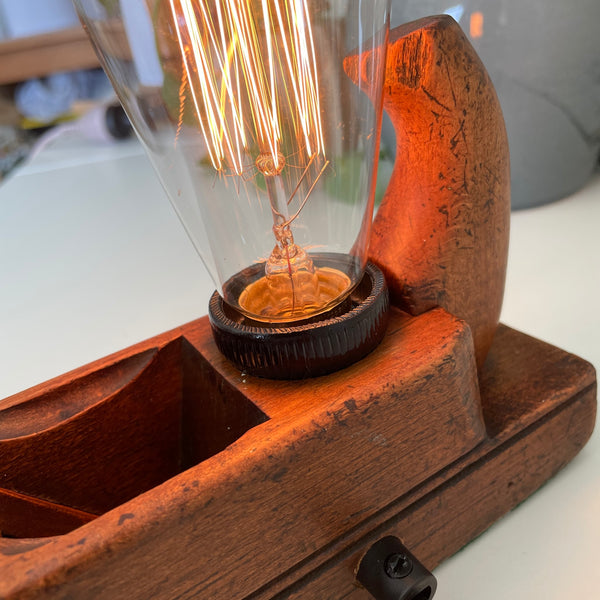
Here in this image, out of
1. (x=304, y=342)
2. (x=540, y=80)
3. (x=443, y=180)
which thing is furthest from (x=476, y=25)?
(x=304, y=342)

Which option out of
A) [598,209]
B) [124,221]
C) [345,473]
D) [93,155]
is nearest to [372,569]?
[345,473]

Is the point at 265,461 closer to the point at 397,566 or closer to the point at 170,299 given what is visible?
the point at 397,566

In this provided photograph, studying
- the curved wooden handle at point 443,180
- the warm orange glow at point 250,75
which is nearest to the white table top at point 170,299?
the curved wooden handle at point 443,180

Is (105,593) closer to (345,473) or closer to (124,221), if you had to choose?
(345,473)

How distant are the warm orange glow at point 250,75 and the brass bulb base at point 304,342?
9 cm

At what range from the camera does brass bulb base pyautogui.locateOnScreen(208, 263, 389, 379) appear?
0.33 meters

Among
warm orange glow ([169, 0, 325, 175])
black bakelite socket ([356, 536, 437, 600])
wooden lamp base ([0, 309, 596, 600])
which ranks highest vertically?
warm orange glow ([169, 0, 325, 175])

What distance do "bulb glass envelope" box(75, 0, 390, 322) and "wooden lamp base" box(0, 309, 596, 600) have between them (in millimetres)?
55

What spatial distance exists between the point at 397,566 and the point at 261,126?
0.24 meters

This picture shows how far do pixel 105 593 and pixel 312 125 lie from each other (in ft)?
0.82

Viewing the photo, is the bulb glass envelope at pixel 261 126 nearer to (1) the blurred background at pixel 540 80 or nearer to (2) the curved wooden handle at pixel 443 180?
(2) the curved wooden handle at pixel 443 180

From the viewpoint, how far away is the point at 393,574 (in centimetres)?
31

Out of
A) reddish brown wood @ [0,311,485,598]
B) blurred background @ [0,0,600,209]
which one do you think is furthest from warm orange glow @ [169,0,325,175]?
blurred background @ [0,0,600,209]

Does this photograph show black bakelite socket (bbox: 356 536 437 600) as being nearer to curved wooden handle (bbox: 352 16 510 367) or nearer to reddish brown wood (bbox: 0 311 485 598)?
reddish brown wood (bbox: 0 311 485 598)
